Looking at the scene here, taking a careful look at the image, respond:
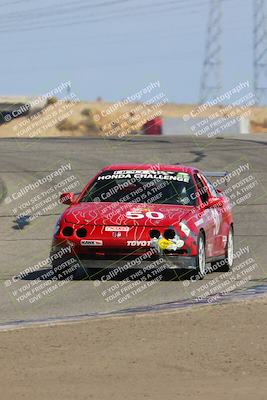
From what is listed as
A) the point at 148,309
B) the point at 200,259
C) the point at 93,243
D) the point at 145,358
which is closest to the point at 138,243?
the point at 93,243

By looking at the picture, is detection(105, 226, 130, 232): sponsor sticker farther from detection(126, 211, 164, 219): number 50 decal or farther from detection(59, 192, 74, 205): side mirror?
detection(59, 192, 74, 205): side mirror

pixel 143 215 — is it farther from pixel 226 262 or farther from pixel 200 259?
pixel 226 262

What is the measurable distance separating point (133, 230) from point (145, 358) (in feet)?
17.1

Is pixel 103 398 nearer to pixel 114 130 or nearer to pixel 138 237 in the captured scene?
pixel 138 237

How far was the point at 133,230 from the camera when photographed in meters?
13.5

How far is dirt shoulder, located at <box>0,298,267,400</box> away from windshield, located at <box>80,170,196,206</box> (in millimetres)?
3922

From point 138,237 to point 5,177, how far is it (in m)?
13.7

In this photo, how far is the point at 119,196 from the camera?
47.2ft

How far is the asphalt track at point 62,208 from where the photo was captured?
11961 mm

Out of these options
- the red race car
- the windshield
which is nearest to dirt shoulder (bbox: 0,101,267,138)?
the windshield

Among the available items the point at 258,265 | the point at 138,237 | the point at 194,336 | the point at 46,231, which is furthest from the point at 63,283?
the point at 46,231

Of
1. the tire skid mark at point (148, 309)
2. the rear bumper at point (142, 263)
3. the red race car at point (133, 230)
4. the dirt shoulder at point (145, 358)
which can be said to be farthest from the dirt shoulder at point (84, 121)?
the dirt shoulder at point (145, 358)

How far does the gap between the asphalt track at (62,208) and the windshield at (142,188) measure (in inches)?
39.5

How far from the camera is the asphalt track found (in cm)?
1196
